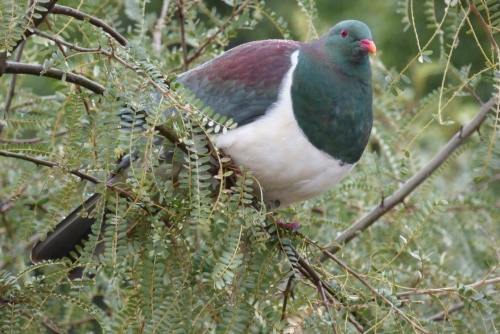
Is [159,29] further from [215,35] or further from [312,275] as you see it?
[312,275]

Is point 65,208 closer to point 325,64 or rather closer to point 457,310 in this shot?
point 325,64

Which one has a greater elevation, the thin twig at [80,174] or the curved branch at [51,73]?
the curved branch at [51,73]

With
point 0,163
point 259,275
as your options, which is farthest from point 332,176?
point 0,163

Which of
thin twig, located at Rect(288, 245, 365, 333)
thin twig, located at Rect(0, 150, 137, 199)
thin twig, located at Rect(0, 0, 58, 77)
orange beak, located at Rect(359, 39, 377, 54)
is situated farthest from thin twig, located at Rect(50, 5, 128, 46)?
orange beak, located at Rect(359, 39, 377, 54)

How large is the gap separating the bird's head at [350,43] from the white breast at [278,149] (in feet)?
0.51

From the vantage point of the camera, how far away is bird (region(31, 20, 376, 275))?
2107 mm

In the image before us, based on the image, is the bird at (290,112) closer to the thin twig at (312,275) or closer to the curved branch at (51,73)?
the thin twig at (312,275)

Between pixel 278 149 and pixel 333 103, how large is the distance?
22cm

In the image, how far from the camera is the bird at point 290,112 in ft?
6.91

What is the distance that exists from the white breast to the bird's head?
0.16 m

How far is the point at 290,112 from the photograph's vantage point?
212 centimetres

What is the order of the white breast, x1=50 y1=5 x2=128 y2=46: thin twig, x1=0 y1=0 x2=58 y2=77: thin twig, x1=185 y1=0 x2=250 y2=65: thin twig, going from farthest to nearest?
x1=185 y1=0 x2=250 y2=65: thin twig
the white breast
x1=50 y1=5 x2=128 y2=46: thin twig
x1=0 y1=0 x2=58 y2=77: thin twig

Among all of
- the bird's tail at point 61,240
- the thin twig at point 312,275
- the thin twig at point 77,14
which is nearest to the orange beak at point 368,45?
the thin twig at point 312,275

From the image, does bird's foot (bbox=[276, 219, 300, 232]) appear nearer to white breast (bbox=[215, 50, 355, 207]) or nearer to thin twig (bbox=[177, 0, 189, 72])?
white breast (bbox=[215, 50, 355, 207])
